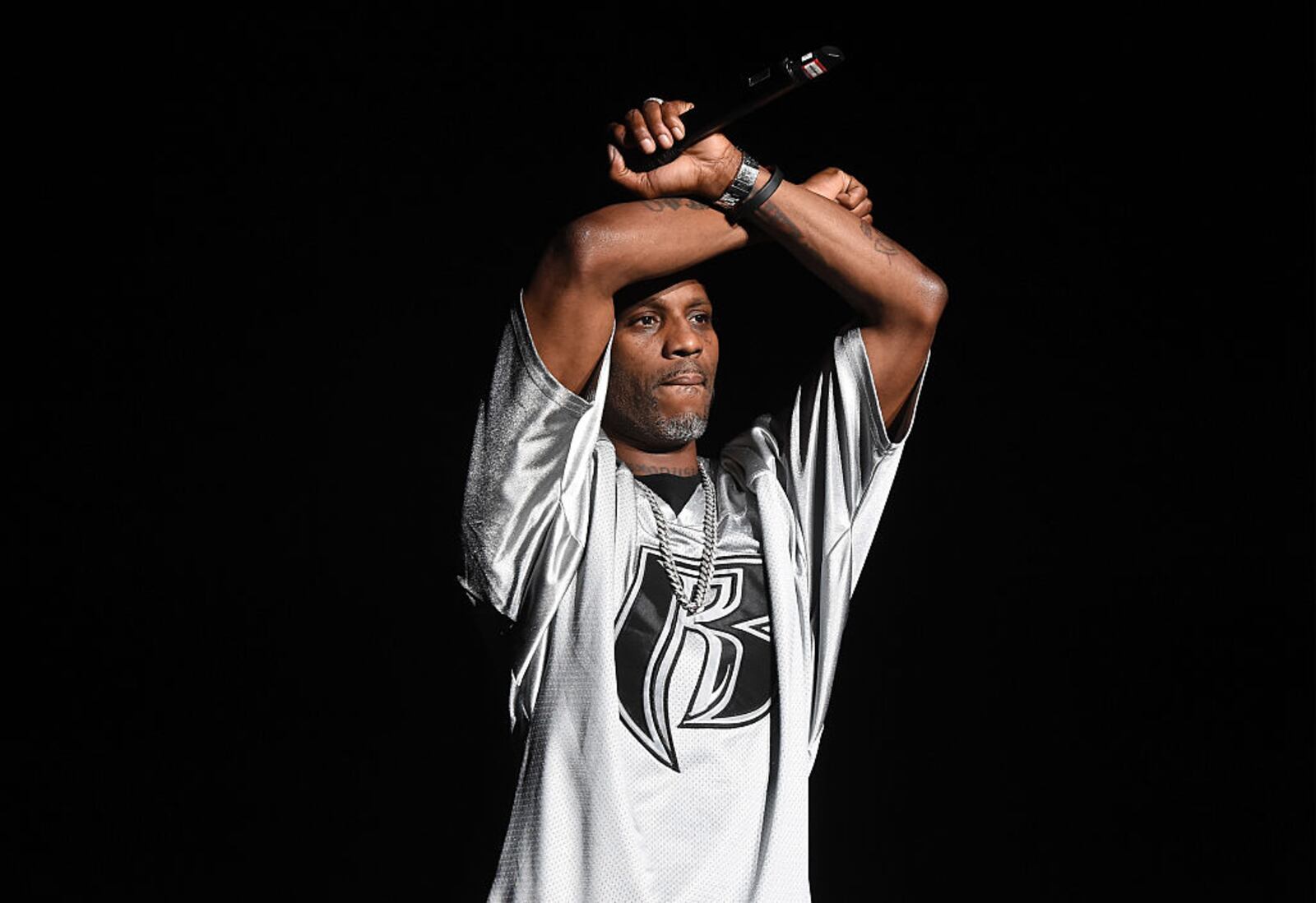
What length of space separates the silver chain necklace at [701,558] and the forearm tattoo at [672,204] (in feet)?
0.82

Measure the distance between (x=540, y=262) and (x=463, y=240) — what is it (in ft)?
2.20

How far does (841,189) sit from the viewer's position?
139 cm

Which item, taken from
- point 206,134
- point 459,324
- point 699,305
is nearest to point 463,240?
point 459,324

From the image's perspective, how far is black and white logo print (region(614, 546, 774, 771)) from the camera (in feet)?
4.17

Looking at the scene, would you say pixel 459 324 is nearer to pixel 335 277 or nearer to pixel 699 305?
pixel 335 277

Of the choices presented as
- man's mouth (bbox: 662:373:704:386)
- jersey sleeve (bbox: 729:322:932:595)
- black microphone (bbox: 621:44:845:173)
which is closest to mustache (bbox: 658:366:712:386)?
man's mouth (bbox: 662:373:704:386)

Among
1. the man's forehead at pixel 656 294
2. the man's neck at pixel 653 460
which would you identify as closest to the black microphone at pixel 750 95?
the man's forehead at pixel 656 294

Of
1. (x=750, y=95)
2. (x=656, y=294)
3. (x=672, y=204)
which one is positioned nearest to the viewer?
(x=750, y=95)

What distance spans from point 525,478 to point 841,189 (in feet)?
1.29

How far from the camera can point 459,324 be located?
188 centimetres

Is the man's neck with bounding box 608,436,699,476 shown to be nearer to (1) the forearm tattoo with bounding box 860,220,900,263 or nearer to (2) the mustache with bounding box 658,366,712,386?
(2) the mustache with bounding box 658,366,712,386

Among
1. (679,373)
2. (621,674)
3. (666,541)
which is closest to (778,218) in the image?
(679,373)

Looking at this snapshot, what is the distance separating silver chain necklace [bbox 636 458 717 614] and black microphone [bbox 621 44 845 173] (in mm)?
304

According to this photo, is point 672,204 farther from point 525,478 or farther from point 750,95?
point 525,478
